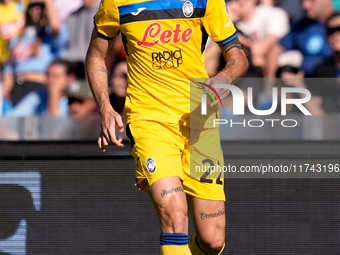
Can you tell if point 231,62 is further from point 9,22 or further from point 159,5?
point 9,22

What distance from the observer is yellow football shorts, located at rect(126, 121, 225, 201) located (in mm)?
4152

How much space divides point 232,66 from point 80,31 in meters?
4.83

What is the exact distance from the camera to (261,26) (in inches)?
332

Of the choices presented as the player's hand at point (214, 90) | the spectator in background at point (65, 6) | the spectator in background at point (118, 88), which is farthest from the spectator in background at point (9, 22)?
the player's hand at point (214, 90)

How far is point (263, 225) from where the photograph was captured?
17.2 ft

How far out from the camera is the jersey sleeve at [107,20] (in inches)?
176

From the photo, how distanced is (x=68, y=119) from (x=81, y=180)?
0.81m

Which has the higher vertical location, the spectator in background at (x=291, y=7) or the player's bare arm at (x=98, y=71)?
the player's bare arm at (x=98, y=71)

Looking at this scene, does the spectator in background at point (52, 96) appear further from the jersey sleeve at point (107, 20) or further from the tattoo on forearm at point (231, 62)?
the tattoo on forearm at point (231, 62)

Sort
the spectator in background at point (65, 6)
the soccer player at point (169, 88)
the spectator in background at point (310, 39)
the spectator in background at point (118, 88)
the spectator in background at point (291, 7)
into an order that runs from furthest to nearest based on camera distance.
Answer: the spectator in background at point (65, 6) < the spectator in background at point (291, 7) < the spectator in background at point (310, 39) < the spectator in background at point (118, 88) < the soccer player at point (169, 88)

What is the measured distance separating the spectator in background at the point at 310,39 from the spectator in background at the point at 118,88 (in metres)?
1.89

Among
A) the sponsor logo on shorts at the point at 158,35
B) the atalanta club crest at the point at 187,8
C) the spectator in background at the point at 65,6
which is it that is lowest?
the spectator in background at the point at 65,6

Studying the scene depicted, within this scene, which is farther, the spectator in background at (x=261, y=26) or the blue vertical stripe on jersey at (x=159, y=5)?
the spectator in background at (x=261, y=26)

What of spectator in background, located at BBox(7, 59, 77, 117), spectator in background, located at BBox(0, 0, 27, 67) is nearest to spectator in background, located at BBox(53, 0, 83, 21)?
spectator in background, located at BBox(0, 0, 27, 67)
